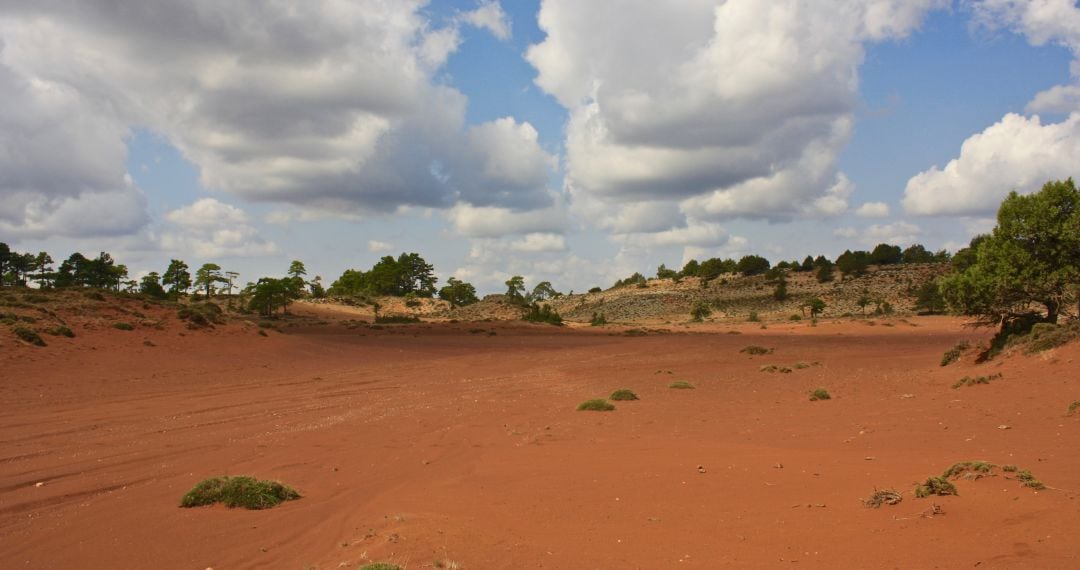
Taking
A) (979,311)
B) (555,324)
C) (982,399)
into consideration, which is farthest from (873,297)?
(982,399)

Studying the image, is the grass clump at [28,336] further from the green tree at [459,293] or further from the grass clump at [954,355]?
the green tree at [459,293]

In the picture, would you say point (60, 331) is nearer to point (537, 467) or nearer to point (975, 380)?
point (537, 467)

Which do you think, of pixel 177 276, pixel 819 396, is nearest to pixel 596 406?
pixel 819 396

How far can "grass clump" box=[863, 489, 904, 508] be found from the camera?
7.51 meters

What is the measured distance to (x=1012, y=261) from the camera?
2147cm

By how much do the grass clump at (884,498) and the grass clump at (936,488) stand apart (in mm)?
217

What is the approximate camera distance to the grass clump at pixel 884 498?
24.6ft

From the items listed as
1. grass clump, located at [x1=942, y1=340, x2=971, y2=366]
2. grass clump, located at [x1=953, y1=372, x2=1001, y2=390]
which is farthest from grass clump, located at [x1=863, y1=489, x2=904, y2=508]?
grass clump, located at [x1=942, y1=340, x2=971, y2=366]

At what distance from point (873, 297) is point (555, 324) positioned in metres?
38.5

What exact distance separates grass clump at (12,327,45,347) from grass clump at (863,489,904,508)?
3033cm

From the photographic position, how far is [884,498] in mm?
7598

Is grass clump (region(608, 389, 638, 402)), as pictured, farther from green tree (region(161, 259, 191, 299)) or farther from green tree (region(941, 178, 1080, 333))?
green tree (region(161, 259, 191, 299))

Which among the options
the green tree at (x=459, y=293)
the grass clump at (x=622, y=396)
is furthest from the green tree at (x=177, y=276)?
the grass clump at (x=622, y=396)

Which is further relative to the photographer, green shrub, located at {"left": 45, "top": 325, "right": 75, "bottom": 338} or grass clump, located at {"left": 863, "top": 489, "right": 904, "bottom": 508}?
green shrub, located at {"left": 45, "top": 325, "right": 75, "bottom": 338}
